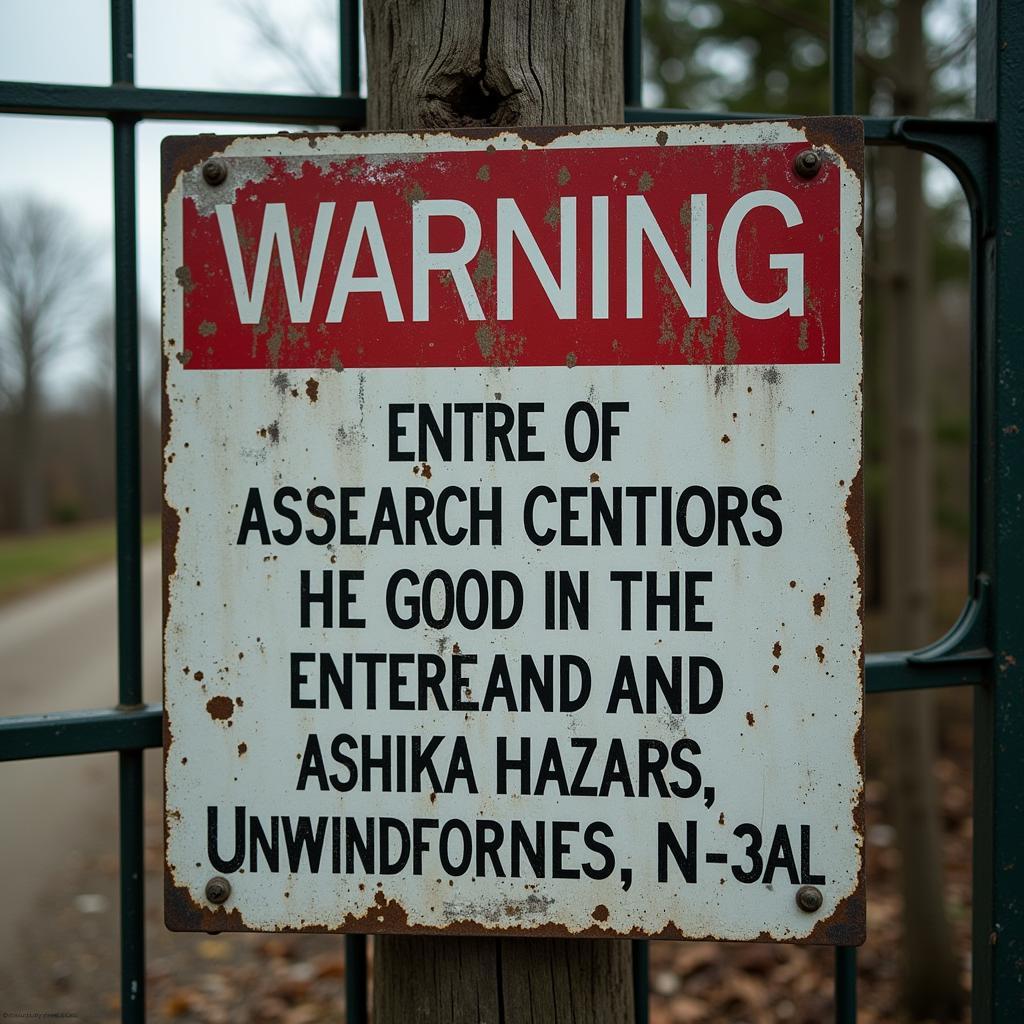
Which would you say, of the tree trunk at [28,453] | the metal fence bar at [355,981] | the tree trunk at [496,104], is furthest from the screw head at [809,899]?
the tree trunk at [28,453]

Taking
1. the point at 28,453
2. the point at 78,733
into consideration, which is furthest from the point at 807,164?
the point at 28,453

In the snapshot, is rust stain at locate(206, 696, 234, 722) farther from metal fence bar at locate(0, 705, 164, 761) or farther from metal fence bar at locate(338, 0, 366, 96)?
metal fence bar at locate(338, 0, 366, 96)

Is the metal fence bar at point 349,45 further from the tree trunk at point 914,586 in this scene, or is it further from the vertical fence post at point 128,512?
the tree trunk at point 914,586

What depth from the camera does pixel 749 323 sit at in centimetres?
124

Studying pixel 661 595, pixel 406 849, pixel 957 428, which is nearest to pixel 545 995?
pixel 406 849

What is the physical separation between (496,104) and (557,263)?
0.25m

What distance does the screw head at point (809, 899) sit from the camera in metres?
1.23

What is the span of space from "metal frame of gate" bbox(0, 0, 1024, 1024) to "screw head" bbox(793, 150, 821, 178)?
19cm

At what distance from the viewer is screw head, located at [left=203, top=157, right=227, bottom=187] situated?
1.29 metres

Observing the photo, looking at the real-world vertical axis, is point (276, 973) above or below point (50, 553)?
below

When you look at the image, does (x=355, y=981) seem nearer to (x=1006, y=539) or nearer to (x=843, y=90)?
(x=1006, y=539)

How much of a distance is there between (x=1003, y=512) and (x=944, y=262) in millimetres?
8148

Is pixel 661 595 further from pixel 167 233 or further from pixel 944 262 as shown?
pixel 944 262

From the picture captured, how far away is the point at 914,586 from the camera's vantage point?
3920 millimetres
